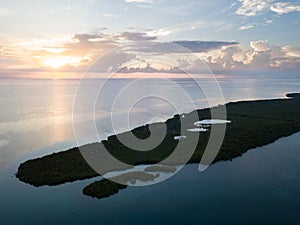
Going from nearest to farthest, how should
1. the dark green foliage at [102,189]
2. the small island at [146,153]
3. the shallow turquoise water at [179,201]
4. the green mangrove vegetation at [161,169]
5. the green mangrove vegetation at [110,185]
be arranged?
the shallow turquoise water at [179,201], the dark green foliage at [102,189], the green mangrove vegetation at [110,185], the small island at [146,153], the green mangrove vegetation at [161,169]

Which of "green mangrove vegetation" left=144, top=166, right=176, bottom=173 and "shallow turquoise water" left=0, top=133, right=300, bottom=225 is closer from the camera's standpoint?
"shallow turquoise water" left=0, top=133, right=300, bottom=225

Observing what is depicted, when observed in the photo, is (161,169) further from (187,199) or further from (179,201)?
(179,201)

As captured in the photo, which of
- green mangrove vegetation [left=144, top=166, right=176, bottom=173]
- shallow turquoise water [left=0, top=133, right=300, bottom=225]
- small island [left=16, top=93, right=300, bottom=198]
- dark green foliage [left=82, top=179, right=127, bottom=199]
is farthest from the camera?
green mangrove vegetation [left=144, top=166, right=176, bottom=173]

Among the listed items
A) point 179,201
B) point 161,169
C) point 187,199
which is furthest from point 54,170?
point 187,199

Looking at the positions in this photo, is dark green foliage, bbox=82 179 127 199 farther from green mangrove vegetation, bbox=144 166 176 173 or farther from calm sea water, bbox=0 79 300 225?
green mangrove vegetation, bbox=144 166 176 173

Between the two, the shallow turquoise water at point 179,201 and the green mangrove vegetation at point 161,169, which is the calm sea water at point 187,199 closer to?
the shallow turquoise water at point 179,201

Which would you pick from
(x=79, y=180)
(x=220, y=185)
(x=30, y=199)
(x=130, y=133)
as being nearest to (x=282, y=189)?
(x=220, y=185)

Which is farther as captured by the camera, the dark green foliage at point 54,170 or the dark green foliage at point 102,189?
the dark green foliage at point 54,170

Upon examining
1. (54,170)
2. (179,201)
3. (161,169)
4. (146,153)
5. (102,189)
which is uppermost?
(146,153)

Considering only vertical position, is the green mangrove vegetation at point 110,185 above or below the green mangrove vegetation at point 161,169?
below

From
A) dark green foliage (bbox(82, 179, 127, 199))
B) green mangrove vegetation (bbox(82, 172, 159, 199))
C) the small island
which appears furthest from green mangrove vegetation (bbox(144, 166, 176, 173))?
dark green foliage (bbox(82, 179, 127, 199))

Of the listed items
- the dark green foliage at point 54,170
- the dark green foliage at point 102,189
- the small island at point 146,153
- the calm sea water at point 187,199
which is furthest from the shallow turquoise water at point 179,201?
the small island at point 146,153

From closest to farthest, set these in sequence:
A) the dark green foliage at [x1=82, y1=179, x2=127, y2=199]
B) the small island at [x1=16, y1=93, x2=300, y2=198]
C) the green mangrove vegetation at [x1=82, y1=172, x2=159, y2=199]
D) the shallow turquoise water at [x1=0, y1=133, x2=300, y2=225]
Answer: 1. the shallow turquoise water at [x1=0, y1=133, x2=300, y2=225]
2. the dark green foliage at [x1=82, y1=179, x2=127, y2=199]
3. the green mangrove vegetation at [x1=82, y1=172, x2=159, y2=199]
4. the small island at [x1=16, y1=93, x2=300, y2=198]

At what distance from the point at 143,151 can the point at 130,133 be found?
11815 mm
